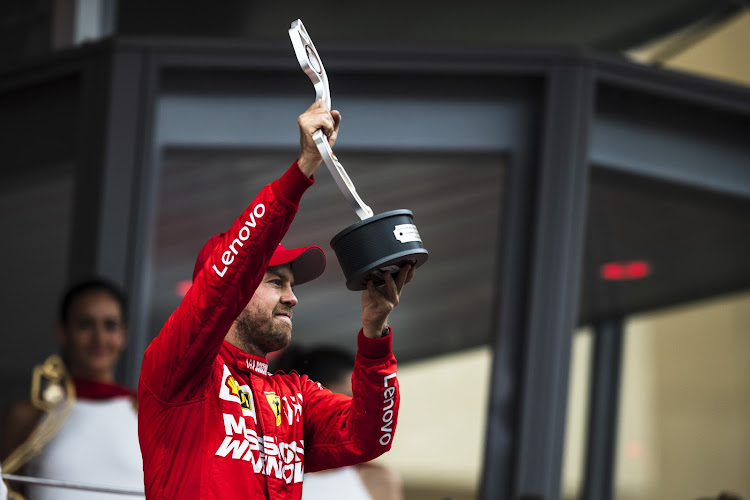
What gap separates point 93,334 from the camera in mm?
3598

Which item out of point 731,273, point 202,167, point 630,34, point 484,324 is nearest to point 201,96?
point 202,167

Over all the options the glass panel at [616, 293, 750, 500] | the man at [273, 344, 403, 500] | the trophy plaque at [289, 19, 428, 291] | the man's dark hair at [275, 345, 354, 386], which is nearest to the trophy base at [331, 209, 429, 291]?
the trophy plaque at [289, 19, 428, 291]

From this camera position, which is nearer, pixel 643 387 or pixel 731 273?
pixel 731 273

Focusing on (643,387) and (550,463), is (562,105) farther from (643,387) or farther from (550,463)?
(643,387)

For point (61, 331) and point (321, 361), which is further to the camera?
point (61, 331)

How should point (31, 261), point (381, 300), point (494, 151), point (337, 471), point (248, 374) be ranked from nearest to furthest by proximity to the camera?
point (381, 300), point (248, 374), point (337, 471), point (494, 151), point (31, 261)

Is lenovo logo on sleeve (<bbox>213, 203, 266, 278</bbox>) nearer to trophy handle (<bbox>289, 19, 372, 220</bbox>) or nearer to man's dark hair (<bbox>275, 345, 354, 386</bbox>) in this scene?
trophy handle (<bbox>289, 19, 372, 220</bbox>)

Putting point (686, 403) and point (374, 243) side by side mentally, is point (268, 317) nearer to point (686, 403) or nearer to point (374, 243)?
point (374, 243)

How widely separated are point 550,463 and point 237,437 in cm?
242

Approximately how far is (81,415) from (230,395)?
144 cm

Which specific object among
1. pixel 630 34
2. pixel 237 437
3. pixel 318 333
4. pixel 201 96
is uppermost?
pixel 630 34

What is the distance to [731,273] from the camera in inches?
234

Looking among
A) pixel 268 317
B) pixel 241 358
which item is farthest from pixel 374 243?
pixel 241 358

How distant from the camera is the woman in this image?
10.3 ft
